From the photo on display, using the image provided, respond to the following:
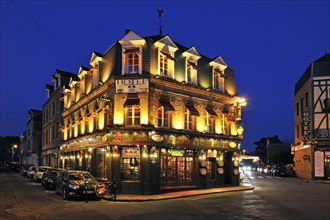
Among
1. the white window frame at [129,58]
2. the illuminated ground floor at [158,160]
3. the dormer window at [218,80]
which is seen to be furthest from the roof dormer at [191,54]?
the illuminated ground floor at [158,160]

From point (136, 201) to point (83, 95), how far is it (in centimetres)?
1461

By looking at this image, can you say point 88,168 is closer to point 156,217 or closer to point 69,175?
point 69,175

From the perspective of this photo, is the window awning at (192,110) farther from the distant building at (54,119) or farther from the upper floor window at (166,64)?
the distant building at (54,119)

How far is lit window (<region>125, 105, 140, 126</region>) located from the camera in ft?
83.2

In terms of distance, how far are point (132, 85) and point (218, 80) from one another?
975cm

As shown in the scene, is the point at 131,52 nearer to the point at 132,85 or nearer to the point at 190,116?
the point at 132,85

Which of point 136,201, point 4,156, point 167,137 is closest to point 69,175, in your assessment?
point 136,201

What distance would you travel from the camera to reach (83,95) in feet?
110

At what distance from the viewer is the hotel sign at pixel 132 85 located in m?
24.9

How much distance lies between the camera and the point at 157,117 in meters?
25.7

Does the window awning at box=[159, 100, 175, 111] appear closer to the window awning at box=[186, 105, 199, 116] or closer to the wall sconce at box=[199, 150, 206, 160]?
the window awning at box=[186, 105, 199, 116]

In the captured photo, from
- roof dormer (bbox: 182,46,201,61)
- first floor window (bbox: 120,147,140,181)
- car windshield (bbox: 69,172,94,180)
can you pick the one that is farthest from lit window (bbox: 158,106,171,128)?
car windshield (bbox: 69,172,94,180)

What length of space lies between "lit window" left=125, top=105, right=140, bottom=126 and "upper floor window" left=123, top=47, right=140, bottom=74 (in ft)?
7.69

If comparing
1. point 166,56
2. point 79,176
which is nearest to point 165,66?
point 166,56
